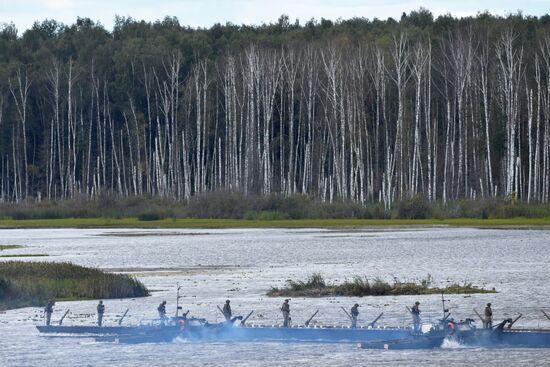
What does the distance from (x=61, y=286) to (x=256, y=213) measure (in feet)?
190

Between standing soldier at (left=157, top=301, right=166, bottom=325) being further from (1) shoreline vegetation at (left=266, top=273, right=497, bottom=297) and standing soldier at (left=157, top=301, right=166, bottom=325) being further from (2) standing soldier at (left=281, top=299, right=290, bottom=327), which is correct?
(1) shoreline vegetation at (left=266, top=273, right=497, bottom=297)

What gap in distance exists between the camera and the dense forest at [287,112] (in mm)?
116062

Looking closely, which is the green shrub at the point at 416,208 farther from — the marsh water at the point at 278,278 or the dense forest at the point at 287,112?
the marsh water at the point at 278,278

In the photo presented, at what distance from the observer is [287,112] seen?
5374 inches

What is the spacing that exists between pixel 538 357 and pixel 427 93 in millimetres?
95549

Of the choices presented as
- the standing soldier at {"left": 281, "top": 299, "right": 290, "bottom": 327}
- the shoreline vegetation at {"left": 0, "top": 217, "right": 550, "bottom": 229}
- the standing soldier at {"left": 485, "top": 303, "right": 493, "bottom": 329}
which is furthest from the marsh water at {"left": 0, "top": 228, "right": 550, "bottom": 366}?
the shoreline vegetation at {"left": 0, "top": 217, "right": 550, "bottom": 229}

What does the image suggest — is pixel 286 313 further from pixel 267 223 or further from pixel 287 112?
pixel 287 112

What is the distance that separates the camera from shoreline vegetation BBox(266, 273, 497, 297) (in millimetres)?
47812

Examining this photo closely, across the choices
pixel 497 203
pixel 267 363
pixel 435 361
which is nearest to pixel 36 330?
pixel 267 363

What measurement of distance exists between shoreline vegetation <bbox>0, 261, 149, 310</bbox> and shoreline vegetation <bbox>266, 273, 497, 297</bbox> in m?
5.29

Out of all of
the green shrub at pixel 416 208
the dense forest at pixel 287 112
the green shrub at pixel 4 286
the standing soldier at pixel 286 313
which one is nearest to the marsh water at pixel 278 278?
the standing soldier at pixel 286 313

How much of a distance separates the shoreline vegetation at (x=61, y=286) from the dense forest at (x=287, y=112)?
2148 inches

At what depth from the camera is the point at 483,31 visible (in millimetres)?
120000

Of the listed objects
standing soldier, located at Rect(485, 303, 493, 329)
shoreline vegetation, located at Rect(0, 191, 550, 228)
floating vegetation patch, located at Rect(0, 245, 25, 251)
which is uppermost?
shoreline vegetation, located at Rect(0, 191, 550, 228)
